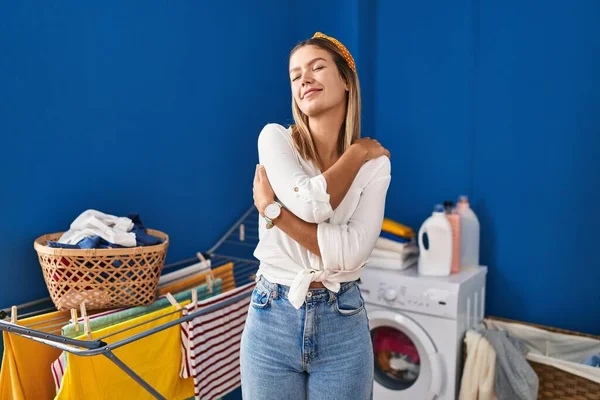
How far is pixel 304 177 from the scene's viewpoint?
1.24 meters

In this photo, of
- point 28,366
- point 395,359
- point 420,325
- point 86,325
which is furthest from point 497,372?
point 28,366

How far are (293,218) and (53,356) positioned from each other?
861 millimetres

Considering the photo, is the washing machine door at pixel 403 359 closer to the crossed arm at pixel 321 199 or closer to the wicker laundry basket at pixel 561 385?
the wicker laundry basket at pixel 561 385

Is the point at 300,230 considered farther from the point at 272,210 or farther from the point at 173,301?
the point at 173,301

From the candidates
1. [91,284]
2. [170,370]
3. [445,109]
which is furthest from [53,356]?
[445,109]

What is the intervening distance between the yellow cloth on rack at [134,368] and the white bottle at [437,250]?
1167mm

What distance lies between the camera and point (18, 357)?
4.88ft

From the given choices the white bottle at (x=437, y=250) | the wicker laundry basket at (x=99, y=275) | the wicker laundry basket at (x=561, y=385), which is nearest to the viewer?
the wicker laundry basket at (x=99, y=275)

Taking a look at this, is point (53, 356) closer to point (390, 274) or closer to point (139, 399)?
point (139, 399)

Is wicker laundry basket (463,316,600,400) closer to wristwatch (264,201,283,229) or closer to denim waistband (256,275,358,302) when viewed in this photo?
denim waistband (256,275,358,302)

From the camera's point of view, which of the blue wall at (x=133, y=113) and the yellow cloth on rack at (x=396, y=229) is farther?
the yellow cloth on rack at (x=396, y=229)

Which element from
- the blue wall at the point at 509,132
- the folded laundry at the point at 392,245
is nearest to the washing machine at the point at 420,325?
the folded laundry at the point at 392,245

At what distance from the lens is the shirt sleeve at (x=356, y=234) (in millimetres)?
1202

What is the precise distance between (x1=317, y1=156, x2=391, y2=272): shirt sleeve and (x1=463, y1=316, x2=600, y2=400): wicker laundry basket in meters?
1.35
